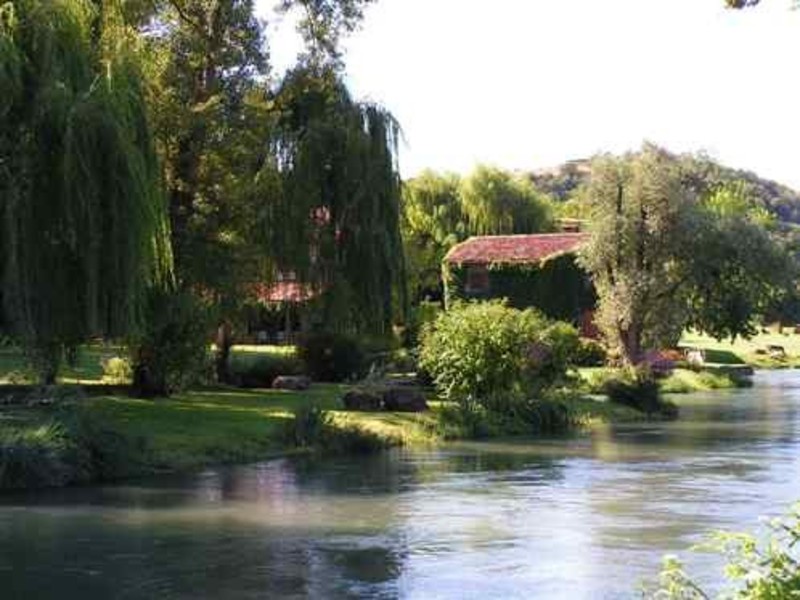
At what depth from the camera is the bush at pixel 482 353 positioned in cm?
3538

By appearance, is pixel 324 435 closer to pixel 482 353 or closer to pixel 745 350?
pixel 482 353

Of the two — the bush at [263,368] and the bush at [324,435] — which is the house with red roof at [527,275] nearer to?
the bush at [263,368]

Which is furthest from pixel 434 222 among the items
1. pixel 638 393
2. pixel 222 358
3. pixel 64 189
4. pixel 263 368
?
pixel 64 189

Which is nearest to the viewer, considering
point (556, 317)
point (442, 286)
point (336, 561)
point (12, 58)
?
point (336, 561)

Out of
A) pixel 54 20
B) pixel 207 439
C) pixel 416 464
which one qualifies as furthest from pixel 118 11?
pixel 416 464

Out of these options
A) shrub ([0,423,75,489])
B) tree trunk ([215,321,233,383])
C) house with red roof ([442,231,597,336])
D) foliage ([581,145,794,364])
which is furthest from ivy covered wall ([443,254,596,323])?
shrub ([0,423,75,489])

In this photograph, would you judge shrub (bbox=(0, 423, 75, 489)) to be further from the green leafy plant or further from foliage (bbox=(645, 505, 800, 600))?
foliage (bbox=(645, 505, 800, 600))

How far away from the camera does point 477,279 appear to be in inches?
2719

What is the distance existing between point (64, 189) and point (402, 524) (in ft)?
28.5

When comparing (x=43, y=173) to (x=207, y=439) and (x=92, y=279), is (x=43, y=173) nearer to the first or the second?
(x=92, y=279)

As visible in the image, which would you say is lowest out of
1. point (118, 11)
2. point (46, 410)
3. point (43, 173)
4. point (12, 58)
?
point (46, 410)

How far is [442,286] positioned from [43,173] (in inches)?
2121

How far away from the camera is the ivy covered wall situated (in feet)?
214

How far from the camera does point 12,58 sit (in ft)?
73.9
